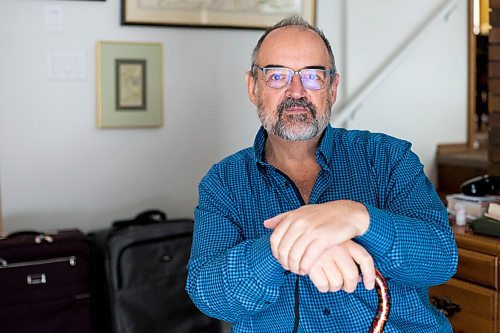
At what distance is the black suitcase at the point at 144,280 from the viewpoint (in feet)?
8.75

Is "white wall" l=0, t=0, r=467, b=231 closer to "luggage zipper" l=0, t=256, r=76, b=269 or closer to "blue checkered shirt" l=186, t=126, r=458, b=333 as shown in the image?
"luggage zipper" l=0, t=256, r=76, b=269

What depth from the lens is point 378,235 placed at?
4.05 feet

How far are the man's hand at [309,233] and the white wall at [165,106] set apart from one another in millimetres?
1953

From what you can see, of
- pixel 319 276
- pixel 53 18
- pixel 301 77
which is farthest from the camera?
pixel 53 18

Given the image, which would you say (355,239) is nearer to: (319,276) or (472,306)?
(319,276)

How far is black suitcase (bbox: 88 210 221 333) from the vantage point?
267 cm

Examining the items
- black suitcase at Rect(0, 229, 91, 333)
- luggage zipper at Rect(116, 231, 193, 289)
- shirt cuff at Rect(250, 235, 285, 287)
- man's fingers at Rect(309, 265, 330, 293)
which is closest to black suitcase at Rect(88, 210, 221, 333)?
luggage zipper at Rect(116, 231, 193, 289)

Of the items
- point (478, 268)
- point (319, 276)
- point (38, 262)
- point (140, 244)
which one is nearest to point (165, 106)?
point (140, 244)

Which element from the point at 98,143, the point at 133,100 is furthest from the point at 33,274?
the point at 133,100

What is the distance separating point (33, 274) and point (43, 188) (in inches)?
18.8

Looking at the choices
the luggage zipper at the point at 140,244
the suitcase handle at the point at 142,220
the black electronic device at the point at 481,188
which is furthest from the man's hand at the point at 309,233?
the suitcase handle at the point at 142,220

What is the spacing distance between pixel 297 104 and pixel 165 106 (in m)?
1.57

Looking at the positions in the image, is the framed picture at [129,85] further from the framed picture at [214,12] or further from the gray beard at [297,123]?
the gray beard at [297,123]

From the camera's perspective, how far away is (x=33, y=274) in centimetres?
254
